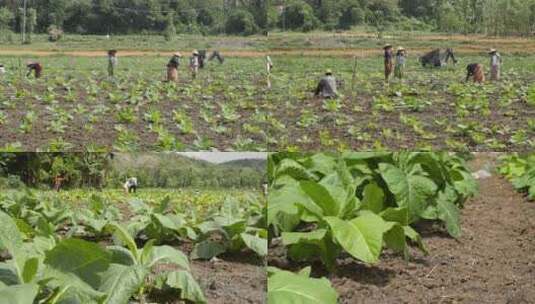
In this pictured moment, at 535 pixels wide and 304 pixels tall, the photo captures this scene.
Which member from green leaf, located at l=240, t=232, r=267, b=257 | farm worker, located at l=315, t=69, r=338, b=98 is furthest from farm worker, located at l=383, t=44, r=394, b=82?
green leaf, located at l=240, t=232, r=267, b=257

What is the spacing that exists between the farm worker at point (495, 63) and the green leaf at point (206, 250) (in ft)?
3.28

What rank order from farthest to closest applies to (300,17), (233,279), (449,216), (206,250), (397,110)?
(397,110)
(300,17)
(449,216)
(206,250)
(233,279)

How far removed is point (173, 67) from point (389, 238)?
0.88 metres

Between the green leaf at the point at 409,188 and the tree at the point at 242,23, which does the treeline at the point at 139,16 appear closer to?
the tree at the point at 242,23

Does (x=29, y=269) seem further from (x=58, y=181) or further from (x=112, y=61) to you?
(x=112, y=61)

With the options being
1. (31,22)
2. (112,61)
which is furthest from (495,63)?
(31,22)

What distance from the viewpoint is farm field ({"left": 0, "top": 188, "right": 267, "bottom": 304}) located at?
4.43ft

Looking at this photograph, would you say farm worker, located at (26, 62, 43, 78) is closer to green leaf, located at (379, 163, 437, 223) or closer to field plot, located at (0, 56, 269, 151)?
field plot, located at (0, 56, 269, 151)

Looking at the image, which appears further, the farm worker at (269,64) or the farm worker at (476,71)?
the farm worker at (476,71)

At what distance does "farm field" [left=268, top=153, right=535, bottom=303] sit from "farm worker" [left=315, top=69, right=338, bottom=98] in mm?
208

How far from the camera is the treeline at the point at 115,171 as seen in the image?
183 centimetres

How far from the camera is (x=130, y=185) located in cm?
191

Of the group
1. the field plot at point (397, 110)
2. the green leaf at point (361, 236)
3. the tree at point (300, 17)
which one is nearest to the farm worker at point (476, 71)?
the field plot at point (397, 110)

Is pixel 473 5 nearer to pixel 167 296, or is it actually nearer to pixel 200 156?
pixel 200 156
